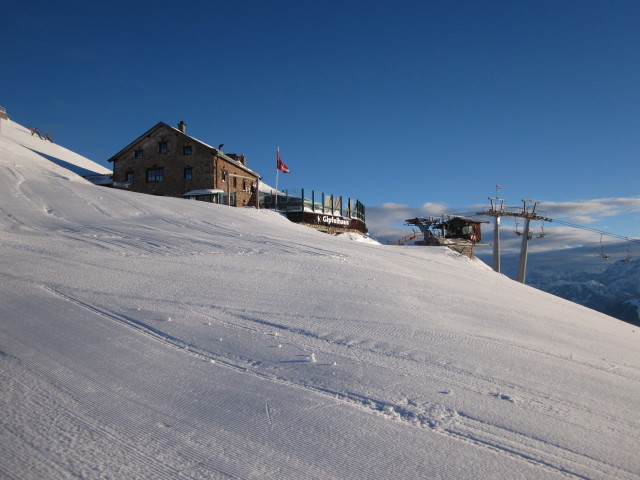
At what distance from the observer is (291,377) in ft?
13.9

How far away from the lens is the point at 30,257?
862 centimetres

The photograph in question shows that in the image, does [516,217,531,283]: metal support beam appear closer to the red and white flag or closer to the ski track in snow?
the red and white flag

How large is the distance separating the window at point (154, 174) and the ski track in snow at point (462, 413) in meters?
32.1

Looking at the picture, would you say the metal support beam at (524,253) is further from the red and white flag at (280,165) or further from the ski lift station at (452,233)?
the red and white flag at (280,165)

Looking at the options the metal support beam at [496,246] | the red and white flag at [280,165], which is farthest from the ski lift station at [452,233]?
the red and white flag at [280,165]

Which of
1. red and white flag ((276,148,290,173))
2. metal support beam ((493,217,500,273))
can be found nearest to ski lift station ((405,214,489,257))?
metal support beam ((493,217,500,273))

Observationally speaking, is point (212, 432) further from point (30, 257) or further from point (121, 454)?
point (30, 257)

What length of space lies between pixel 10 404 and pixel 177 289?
12.2 feet

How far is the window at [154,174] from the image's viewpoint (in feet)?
113

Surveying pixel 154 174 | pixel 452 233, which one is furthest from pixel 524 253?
pixel 154 174

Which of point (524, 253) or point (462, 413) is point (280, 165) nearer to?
point (524, 253)

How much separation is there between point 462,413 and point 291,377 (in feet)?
5.79

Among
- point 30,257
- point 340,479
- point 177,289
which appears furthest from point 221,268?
point 340,479

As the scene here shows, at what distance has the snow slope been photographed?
10.1 feet
